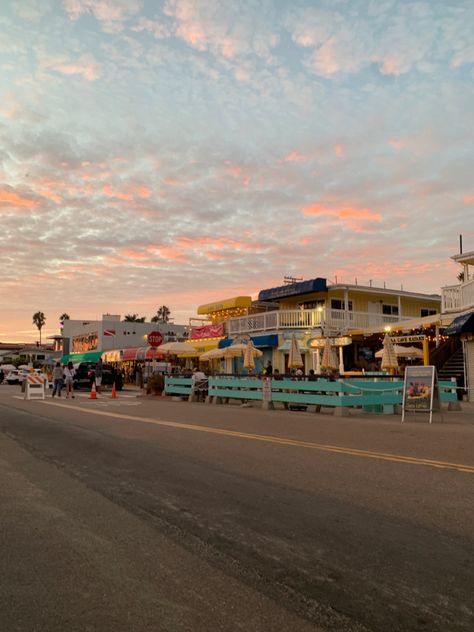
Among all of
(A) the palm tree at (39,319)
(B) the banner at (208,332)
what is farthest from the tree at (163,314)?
(B) the banner at (208,332)

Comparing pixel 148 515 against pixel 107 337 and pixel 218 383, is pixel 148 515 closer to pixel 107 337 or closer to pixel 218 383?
pixel 218 383

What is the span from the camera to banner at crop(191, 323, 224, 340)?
3884 cm

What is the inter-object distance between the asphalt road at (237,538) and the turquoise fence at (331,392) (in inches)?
291

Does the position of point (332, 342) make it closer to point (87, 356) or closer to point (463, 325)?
point (463, 325)

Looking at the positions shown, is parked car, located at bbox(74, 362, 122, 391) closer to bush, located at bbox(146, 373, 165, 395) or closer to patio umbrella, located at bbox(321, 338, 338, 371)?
bush, located at bbox(146, 373, 165, 395)

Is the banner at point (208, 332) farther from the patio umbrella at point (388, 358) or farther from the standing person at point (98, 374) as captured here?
the patio umbrella at point (388, 358)

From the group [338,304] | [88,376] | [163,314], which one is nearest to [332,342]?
→ [338,304]

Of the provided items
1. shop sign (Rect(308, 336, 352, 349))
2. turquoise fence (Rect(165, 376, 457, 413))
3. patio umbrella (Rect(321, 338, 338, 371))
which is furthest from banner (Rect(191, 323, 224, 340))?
turquoise fence (Rect(165, 376, 457, 413))

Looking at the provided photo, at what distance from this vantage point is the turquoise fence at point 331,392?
17.3 m

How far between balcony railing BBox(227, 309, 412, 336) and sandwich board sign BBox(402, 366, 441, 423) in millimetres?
16143

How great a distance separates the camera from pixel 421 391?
15062mm

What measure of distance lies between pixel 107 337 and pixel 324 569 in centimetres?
5942

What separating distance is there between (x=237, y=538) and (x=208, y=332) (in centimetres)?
3538

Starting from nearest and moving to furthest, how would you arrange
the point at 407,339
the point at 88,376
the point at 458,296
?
1. the point at 458,296
2. the point at 407,339
3. the point at 88,376
